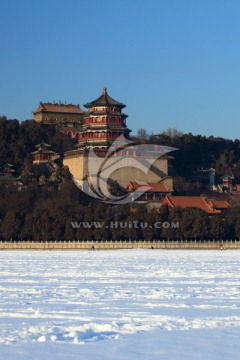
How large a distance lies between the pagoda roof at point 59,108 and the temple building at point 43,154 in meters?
20.2

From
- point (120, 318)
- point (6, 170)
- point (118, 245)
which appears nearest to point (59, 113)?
point (6, 170)

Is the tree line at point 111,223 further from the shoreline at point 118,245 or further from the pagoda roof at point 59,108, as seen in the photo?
the pagoda roof at point 59,108

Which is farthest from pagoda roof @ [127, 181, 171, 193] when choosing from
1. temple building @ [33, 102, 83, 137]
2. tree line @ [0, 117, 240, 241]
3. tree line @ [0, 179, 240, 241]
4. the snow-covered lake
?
the snow-covered lake

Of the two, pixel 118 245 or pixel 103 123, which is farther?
pixel 103 123

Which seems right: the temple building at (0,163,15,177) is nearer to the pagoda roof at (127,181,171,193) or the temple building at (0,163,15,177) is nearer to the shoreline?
the pagoda roof at (127,181,171,193)

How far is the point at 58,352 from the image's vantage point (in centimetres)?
1120

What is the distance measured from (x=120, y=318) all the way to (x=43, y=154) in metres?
61.5

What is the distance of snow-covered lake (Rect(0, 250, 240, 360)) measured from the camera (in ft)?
37.4

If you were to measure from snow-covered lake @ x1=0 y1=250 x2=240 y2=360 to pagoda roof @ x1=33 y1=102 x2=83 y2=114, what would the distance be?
7390 centimetres

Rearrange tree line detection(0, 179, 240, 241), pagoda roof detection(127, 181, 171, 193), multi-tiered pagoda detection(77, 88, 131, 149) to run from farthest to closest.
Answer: multi-tiered pagoda detection(77, 88, 131, 149), pagoda roof detection(127, 181, 171, 193), tree line detection(0, 179, 240, 241)

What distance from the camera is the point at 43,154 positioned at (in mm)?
75188

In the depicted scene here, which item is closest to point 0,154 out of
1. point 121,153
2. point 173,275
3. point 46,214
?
point 121,153

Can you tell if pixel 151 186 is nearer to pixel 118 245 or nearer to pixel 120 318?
pixel 118 245

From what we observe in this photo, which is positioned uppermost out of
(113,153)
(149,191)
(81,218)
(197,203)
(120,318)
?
(113,153)
